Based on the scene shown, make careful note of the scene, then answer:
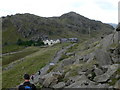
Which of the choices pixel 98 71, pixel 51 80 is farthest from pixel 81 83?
pixel 51 80

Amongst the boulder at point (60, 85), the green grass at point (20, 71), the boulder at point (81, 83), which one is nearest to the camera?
the boulder at point (81, 83)

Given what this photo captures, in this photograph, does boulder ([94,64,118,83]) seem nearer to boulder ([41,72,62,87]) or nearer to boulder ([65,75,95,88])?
boulder ([65,75,95,88])

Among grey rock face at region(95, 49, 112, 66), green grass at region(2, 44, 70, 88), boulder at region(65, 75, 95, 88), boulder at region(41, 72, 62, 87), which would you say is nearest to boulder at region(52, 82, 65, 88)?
boulder at region(41, 72, 62, 87)

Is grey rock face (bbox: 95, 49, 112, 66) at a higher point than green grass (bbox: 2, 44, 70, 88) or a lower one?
higher

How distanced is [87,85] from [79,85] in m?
1.13

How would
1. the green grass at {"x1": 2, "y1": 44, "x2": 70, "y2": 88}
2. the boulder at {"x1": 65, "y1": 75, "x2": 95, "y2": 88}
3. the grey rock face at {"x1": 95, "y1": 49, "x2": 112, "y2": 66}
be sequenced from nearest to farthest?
the boulder at {"x1": 65, "y1": 75, "x2": 95, "y2": 88}, the grey rock face at {"x1": 95, "y1": 49, "x2": 112, "y2": 66}, the green grass at {"x1": 2, "y1": 44, "x2": 70, "y2": 88}

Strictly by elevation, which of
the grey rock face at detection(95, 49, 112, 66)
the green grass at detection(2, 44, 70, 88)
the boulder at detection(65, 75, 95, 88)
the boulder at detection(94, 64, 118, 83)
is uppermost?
the grey rock face at detection(95, 49, 112, 66)

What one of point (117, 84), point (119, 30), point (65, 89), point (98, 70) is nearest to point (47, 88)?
point (65, 89)

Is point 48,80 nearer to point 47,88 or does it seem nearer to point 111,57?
point 47,88

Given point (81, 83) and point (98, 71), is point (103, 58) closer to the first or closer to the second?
point (98, 71)

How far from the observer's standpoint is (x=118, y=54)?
3338 centimetres

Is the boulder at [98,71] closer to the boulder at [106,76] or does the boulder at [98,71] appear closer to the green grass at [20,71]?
the boulder at [106,76]

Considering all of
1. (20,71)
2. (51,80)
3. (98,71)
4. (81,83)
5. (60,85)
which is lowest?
(20,71)

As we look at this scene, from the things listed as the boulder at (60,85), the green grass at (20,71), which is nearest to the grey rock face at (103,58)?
the boulder at (60,85)
